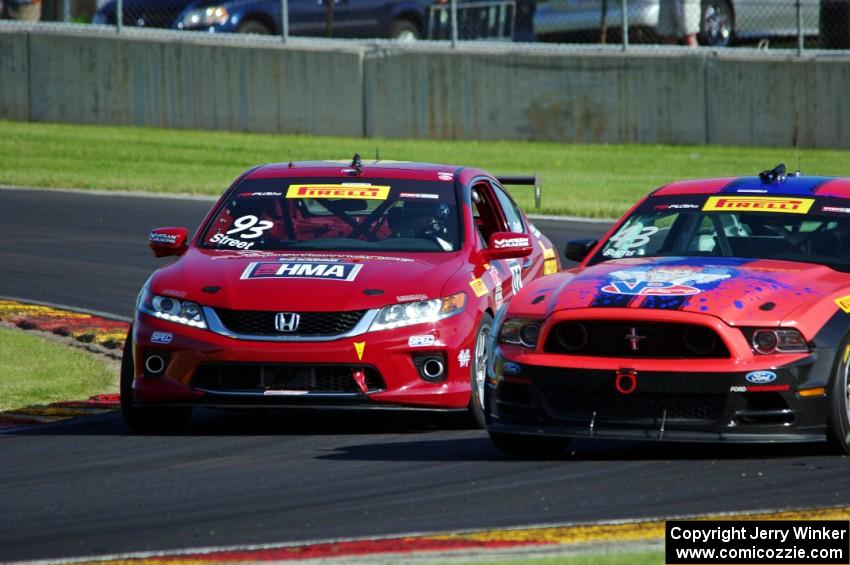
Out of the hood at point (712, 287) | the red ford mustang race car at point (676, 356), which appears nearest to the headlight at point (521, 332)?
the red ford mustang race car at point (676, 356)

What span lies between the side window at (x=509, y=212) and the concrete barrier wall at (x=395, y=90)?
1467 cm

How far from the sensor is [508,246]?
1041cm

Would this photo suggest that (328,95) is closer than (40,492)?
No

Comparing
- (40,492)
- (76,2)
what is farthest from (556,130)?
(76,2)

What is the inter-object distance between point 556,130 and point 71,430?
18.0 m

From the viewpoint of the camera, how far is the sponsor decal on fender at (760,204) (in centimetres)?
955

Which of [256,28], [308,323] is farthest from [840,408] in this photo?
[256,28]

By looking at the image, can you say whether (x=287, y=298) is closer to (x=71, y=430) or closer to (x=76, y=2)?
(x=71, y=430)

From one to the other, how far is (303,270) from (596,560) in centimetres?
389

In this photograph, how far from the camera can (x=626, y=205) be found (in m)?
21.7

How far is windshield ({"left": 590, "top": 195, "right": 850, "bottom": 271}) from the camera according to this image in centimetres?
936

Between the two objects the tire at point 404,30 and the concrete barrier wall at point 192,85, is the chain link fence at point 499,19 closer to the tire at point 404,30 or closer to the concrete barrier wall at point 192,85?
the tire at point 404,30

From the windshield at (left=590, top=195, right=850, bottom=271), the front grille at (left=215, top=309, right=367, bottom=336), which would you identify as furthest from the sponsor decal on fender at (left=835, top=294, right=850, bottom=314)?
the front grille at (left=215, top=309, right=367, bottom=336)

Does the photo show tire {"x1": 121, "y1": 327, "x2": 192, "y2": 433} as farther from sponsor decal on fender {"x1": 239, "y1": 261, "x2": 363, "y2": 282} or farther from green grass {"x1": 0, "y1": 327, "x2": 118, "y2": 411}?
green grass {"x1": 0, "y1": 327, "x2": 118, "y2": 411}
